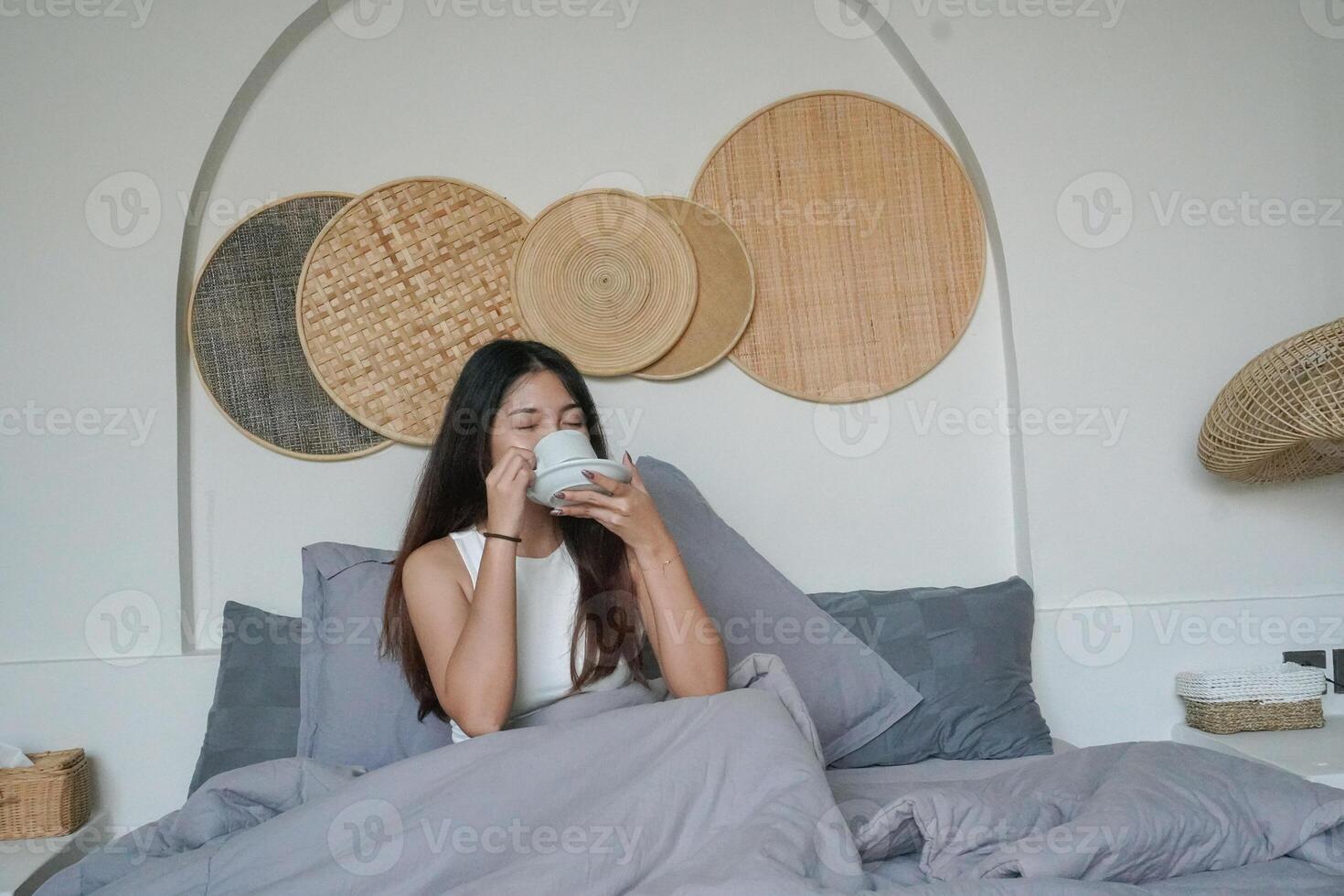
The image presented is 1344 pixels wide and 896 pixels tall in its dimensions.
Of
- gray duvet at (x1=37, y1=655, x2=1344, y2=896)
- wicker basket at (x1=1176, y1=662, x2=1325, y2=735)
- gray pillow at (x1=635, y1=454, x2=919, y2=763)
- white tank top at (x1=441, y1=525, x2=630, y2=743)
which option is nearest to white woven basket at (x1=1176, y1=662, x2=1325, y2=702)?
wicker basket at (x1=1176, y1=662, x2=1325, y2=735)

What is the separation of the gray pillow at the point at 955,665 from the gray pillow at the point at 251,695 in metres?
1.03

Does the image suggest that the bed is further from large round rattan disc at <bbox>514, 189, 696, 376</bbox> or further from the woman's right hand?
large round rattan disc at <bbox>514, 189, 696, 376</bbox>

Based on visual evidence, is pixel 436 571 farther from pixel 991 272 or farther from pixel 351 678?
pixel 991 272

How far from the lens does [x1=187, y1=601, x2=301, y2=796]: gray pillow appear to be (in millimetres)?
1915

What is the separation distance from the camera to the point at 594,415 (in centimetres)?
189

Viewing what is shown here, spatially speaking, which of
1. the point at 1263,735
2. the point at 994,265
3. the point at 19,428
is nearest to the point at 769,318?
the point at 994,265

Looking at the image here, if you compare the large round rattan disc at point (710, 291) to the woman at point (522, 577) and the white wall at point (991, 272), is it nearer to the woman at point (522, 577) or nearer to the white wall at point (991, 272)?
the white wall at point (991, 272)

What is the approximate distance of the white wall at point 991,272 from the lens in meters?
2.27

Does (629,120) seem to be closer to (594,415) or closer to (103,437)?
(594,415)

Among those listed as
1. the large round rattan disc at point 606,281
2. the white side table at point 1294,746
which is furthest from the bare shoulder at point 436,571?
the white side table at point 1294,746

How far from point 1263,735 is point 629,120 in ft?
6.09

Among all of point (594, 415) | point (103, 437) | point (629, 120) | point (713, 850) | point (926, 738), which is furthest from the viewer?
point (629, 120)

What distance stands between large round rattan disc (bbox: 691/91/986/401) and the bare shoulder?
92 cm

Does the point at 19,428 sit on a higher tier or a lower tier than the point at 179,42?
lower
